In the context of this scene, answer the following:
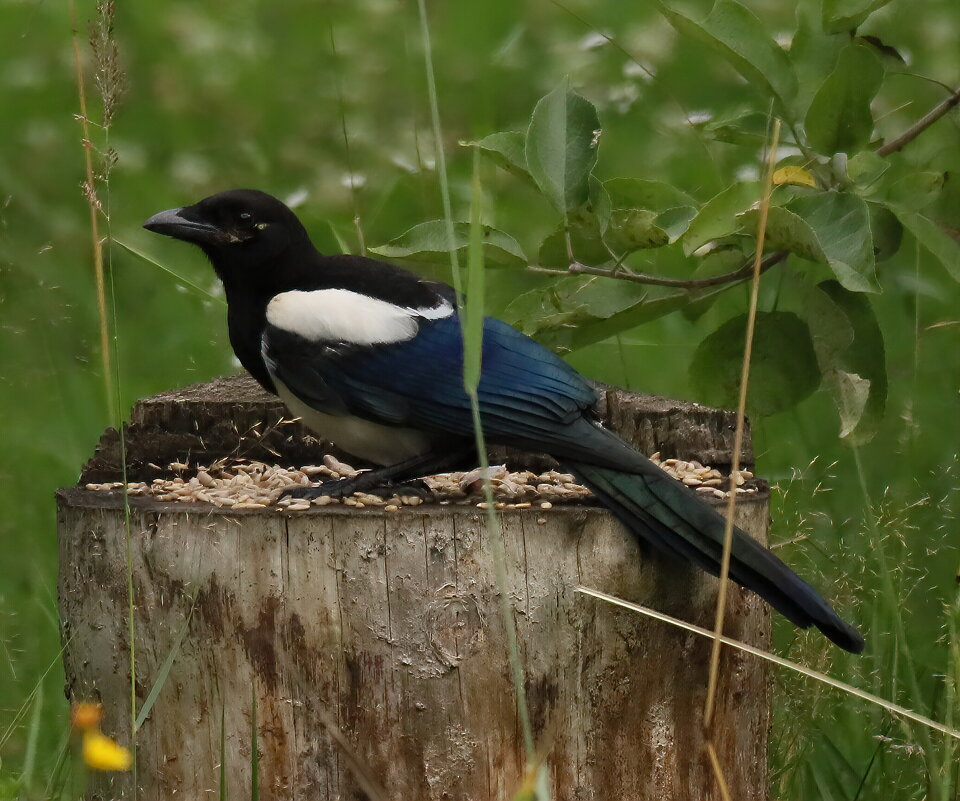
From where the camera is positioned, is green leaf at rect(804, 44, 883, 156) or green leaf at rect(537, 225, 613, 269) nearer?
green leaf at rect(804, 44, 883, 156)

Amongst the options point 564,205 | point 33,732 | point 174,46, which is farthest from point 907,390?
point 174,46

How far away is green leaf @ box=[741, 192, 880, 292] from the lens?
2473 mm

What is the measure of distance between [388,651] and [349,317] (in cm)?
71

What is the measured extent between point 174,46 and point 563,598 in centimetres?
397

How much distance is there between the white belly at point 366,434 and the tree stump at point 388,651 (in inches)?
15.7

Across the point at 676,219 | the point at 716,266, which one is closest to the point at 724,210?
the point at 676,219

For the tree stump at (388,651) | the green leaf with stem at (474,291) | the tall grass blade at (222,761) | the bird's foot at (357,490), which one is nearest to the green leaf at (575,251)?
the bird's foot at (357,490)

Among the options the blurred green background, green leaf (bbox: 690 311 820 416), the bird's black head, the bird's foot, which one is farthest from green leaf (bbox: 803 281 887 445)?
the bird's black head

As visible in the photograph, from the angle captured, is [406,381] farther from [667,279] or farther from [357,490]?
[667,279]

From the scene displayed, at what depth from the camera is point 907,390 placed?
3.96 m

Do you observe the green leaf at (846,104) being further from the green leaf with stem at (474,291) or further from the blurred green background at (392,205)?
the green leaf with stem at (474,291)

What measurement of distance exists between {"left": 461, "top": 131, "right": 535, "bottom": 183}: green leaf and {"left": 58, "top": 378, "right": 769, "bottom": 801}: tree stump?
2.57 feet

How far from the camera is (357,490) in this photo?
101 inches

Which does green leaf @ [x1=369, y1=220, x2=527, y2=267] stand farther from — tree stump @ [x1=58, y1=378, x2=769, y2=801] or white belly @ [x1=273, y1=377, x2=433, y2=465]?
tree stump @ [x1=58, y1=378, x2=769, y2=801]
